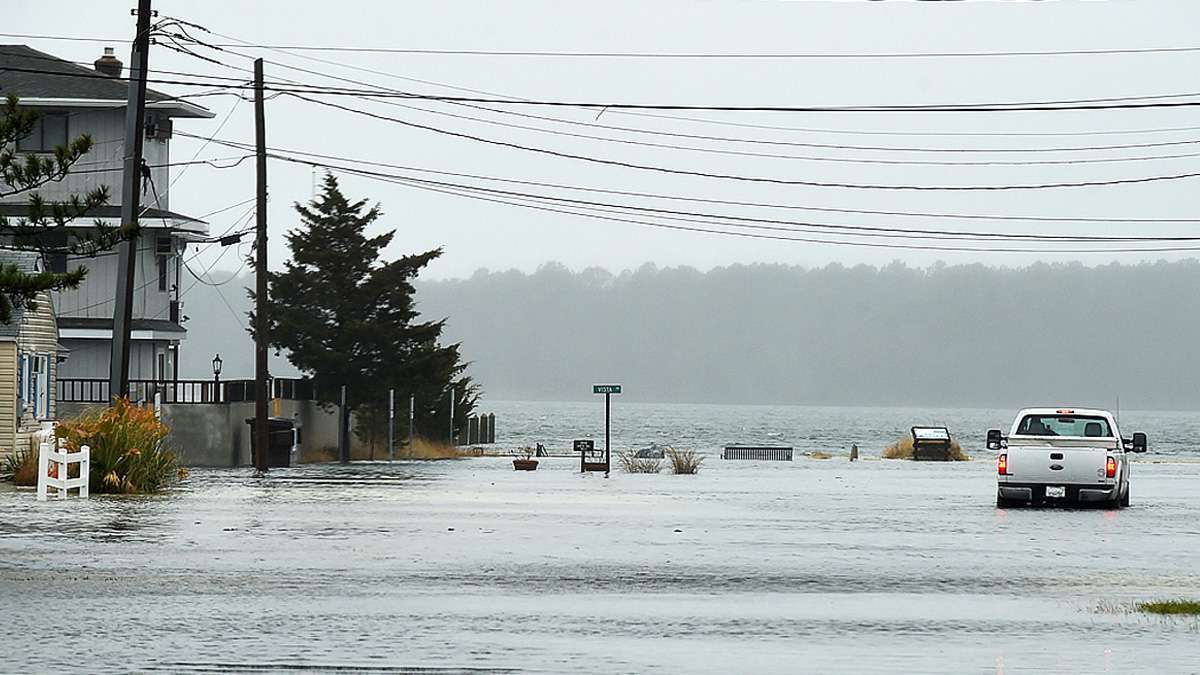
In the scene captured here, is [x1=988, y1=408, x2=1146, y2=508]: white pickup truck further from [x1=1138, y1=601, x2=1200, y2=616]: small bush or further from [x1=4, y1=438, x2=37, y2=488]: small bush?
[x1=4, y1=438, x2=37, y2=488]: small bush

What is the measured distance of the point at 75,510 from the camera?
29266 millimetres

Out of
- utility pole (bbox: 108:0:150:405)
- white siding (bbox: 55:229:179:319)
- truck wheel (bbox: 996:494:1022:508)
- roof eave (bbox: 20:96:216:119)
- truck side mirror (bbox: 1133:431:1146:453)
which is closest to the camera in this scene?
truck wheel (bbox: 996:494:1022:508)

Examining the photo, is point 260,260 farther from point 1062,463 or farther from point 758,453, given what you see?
point 758,453

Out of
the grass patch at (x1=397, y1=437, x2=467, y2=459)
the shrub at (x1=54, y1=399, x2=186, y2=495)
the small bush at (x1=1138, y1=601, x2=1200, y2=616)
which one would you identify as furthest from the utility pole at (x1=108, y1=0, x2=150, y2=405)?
the grass patch at (x1=397, y1=437, x2=467, y2=459)

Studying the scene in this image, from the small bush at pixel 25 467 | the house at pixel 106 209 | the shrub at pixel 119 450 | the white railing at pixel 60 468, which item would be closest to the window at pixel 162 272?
the house at pixel 106 209

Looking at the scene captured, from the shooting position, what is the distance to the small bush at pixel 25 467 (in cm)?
3734

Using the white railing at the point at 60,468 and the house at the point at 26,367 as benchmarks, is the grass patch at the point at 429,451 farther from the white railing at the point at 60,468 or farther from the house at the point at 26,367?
the white railing at the point at 60,468

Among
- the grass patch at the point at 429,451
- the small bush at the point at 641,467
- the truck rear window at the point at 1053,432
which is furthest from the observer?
the grass patch at the point at 429,451

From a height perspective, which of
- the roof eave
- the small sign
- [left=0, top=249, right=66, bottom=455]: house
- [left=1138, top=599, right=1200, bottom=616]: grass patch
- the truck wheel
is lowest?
[left=1138, top=599, right=1200, bottom=616]: grass patch

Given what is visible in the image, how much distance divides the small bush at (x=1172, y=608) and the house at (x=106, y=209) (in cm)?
4625

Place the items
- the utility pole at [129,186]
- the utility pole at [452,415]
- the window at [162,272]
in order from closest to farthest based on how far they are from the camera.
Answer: the utility pole at [129,186] → the window at [162,272] → the utility pole at [452,415]

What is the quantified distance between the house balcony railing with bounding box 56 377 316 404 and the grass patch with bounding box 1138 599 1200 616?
4008 centimetres

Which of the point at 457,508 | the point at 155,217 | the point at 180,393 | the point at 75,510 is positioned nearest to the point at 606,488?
the point at 457,508

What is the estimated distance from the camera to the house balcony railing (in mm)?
56375
